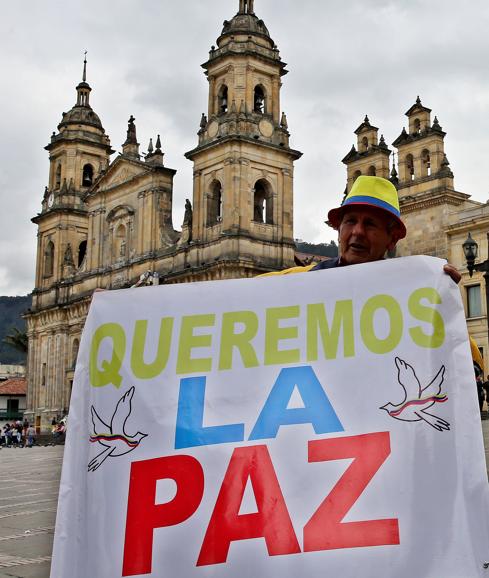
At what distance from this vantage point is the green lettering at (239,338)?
3078 millimetres

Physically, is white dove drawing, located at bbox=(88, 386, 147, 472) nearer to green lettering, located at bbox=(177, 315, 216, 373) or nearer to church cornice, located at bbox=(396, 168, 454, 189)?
green lettering, located at bbox=(177, 315, 216, 373)

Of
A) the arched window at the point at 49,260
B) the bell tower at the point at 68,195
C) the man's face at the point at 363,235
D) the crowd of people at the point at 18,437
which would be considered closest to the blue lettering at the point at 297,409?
the man's face at the point at 363,235

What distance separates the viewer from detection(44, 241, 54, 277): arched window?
165 feet

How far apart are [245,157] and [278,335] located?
33.6 metres

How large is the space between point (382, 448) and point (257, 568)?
577 millimetres

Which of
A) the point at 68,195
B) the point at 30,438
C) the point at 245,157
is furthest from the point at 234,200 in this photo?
the point at 68,195

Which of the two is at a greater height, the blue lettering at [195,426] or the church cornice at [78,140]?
the church cornice at [78,140]

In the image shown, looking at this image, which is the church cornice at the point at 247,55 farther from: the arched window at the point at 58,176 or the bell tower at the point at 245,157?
the arched window at the point at 58,176

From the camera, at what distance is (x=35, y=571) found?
17.2ft

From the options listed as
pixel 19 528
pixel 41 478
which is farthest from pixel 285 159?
pixel 19 528

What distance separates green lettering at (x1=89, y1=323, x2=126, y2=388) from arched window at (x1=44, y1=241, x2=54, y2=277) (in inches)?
1894

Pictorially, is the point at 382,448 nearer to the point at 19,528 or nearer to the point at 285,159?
the point at 19,528

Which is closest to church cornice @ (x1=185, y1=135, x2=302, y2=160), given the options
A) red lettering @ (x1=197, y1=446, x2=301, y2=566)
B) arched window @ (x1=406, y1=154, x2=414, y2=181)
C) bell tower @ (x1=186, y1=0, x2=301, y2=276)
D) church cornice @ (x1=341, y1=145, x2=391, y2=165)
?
bell tower @ (x1=186, y1=0, x2=301, y2=276)

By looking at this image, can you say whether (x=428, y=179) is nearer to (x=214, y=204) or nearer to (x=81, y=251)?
(x=214, y=204)
